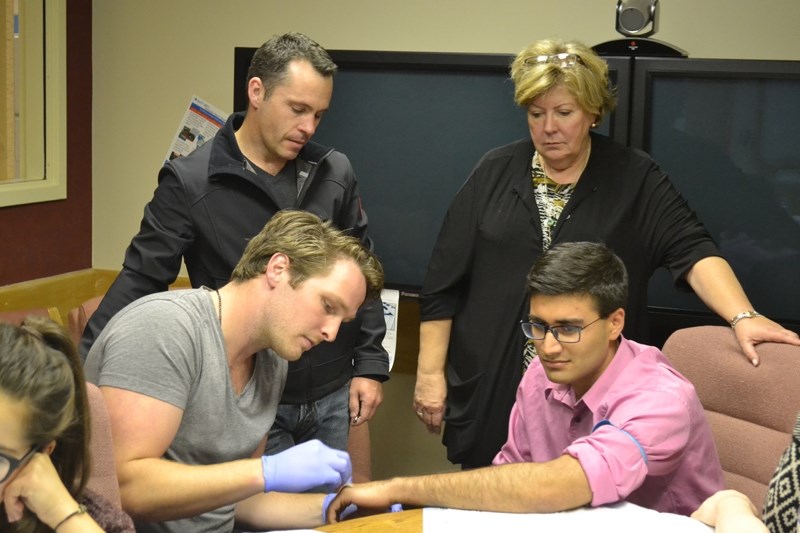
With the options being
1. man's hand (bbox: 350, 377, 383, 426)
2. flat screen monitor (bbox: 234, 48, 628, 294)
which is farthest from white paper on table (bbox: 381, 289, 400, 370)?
man's hand (bbox: 350, 377, 383, 426)

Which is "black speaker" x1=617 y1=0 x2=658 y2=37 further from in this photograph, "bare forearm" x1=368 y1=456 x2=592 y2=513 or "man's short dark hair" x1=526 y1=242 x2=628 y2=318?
"bare forearm" x1=368 y1=456 x2=592 y2=513

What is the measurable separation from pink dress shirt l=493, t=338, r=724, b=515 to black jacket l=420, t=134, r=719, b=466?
0.44 m

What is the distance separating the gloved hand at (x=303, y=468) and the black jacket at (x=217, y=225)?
0.54 metres

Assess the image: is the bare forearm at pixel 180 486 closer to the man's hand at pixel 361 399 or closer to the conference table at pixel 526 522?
the conference table at pixel 526 522

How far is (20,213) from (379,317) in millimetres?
1592

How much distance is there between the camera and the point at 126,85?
375cm

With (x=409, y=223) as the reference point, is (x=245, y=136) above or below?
above

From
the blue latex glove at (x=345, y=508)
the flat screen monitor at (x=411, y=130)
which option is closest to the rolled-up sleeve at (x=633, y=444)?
the blue latex glove at (x=345, y=508)

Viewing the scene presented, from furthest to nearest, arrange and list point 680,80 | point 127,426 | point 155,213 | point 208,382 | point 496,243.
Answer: point 680,80 < point 496,243 < point 155,213 < point 208,382 < point 127,426

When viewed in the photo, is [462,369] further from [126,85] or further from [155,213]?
[126,85]

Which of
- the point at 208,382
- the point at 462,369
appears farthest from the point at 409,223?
the point at 208,382

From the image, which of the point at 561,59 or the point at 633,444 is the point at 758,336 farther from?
the point at 561,59

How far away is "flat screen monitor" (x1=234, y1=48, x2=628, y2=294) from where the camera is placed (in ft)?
9.73

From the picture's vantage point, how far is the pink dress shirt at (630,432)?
1643mm
